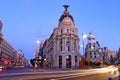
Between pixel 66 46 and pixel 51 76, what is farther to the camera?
pixel 66 46

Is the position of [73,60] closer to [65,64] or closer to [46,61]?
[65,64]

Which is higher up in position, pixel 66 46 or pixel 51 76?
pixel 66 46

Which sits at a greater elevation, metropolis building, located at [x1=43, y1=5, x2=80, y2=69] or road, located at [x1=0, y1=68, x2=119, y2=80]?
metropolis building, located at [x1=43, y1=5, x2=80, y2=69]

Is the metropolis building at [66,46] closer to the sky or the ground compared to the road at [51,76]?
closer to the sky

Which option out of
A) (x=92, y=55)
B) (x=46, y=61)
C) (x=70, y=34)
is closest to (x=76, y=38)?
(x=70, y=34)

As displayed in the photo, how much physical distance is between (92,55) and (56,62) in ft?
259

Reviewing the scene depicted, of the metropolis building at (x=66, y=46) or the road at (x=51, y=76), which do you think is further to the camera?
the metropolis building at (x=66, y=46)

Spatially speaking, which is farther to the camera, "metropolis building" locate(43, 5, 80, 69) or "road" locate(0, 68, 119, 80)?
"metropolis building" locate(43, 5, 80, 69)

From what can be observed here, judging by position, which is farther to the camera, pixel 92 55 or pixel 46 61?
pixel 92 55

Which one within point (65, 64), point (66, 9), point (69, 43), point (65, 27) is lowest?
point (65, 64)

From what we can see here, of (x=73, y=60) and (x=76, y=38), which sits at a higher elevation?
(x=76, y=38)

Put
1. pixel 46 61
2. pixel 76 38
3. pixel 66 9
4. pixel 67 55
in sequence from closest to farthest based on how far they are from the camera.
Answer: pixel 67 55 < pixel 76 38 < pixel 66 9 < pixel 46 61

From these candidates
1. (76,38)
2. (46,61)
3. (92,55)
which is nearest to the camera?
(76,38)

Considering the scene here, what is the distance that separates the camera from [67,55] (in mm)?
122750
